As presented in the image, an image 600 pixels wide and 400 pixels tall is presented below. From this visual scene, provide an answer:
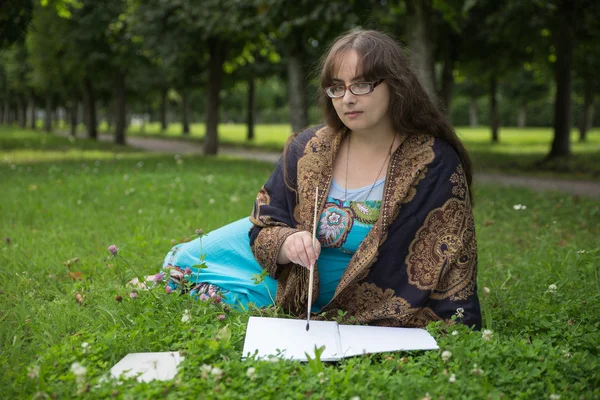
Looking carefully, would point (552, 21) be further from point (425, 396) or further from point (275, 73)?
point (425, 396)

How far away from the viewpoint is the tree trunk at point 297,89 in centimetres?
1367

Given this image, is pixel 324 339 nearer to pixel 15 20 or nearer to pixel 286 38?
pixel 286 38

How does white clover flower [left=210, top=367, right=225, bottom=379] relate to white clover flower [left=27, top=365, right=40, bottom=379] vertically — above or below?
above

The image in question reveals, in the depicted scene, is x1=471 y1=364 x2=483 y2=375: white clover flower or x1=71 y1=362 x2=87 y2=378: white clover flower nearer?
x1=71 y1=362 x2=87 y2=378: white clover flower

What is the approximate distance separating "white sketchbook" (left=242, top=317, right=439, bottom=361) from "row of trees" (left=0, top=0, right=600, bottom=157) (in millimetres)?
5474

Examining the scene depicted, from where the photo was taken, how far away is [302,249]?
2811 millimetres

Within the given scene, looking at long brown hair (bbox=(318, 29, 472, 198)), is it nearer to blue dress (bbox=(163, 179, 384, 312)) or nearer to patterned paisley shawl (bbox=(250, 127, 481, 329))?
patterned paisley shawl (bbox=(250, 127, 481, 329))

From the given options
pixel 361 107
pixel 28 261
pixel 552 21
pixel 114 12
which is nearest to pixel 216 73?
pixel 114 12

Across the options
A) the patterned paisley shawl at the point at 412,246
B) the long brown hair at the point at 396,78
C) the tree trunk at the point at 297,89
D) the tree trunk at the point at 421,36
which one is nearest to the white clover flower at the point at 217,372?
the patterned paisley shawl at the point at 412,246

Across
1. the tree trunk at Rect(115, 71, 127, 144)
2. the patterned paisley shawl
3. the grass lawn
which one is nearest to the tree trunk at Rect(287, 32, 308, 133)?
the grass lawn

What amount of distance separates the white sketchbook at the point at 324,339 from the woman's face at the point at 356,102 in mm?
1010

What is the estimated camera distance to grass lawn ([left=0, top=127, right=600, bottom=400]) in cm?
230

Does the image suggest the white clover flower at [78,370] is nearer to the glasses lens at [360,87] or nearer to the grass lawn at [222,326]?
the grass lawn at [222,326]

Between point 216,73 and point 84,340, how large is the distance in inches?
592
